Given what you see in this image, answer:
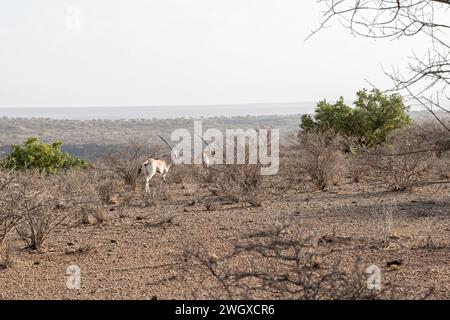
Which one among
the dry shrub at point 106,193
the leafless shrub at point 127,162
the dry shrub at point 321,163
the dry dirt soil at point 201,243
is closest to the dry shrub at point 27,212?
the dry dirt soil at point 201,243

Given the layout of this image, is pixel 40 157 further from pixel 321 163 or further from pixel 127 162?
pixel 321 163

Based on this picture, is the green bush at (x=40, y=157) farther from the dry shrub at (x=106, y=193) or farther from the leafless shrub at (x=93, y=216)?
the leafless shrub at (x=93, y=216)

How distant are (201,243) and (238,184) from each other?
604 centimetres

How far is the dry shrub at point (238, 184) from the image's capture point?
13096mm

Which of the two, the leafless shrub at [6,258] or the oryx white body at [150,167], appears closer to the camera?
the leafless shrub at [6,258]

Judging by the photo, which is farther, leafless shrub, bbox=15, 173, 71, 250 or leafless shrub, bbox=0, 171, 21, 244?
leafless shrub, bbox=15, 173, 71, 250

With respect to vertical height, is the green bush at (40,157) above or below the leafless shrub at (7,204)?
below

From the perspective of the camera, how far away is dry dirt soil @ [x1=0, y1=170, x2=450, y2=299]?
6488 mm

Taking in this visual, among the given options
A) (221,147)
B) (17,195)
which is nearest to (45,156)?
(221,147)

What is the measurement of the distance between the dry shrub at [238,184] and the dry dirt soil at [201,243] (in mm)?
233

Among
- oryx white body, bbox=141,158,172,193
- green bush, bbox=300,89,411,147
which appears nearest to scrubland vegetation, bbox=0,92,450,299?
oryx white body, bbox=141,158,172,193

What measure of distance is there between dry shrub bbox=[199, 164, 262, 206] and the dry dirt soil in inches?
9.2

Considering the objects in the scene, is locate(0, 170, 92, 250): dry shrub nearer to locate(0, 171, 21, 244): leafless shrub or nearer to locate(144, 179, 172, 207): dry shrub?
locate(0, 171, 21, 244): leafless shrub
